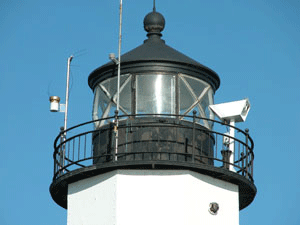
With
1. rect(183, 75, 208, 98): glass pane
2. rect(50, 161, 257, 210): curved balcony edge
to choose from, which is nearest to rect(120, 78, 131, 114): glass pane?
rect(183, 75, 208, 98): glass pane

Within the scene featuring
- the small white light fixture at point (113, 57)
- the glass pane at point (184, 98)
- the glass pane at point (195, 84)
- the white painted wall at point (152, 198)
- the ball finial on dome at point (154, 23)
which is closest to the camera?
the white painted wall at point (152, 198)

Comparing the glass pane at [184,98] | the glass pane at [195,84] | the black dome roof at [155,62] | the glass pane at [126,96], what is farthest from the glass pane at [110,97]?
the glass pane at [195,84]

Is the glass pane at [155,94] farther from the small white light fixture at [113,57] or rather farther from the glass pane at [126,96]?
the small white light fixture at [113,57]

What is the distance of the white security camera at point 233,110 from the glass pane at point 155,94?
0.97 m

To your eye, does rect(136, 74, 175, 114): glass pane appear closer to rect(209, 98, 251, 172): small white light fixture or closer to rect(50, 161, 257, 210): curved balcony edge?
rect(209, 98, 251, 172): small white light fixture

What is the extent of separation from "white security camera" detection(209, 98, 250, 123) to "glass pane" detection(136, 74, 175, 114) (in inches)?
38.1

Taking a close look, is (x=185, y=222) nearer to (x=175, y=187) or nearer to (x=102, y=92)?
(x=175, y=187)

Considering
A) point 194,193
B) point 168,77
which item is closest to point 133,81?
point 168,77

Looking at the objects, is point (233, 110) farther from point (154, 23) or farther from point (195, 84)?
point (154, 23)

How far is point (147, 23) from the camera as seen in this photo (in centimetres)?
3198

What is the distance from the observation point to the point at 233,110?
30.9 meters

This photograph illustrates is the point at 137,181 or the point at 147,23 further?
the point at 147,23

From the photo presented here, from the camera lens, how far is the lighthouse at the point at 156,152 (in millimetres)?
29969

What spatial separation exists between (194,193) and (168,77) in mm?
2473
